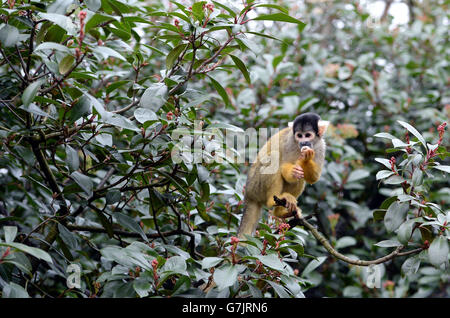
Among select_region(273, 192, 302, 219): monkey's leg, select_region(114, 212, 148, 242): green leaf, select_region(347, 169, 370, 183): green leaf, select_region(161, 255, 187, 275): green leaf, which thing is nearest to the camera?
select_region(161, 255, 187, 275): green leaf

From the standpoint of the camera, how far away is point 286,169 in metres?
2.80

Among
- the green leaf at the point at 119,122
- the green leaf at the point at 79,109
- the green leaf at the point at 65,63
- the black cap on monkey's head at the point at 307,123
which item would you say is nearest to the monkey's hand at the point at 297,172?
the black cap on monkey's head at the point at 307,123

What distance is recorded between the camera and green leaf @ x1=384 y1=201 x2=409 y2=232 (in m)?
1.76

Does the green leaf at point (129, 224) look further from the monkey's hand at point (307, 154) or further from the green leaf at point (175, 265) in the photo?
the monkey's hand at point (307, 154)

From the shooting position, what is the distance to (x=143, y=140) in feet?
5.56

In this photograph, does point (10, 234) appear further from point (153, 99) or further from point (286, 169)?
point (286, 169)

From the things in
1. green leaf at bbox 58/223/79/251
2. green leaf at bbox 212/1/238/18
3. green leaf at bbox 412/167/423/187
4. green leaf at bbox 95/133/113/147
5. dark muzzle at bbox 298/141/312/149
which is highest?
green leaf at bbox 212/1/238/18

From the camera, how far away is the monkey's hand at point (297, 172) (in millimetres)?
2662

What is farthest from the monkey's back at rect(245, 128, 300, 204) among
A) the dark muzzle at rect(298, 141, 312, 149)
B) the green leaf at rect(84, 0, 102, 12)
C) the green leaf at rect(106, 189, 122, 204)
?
the green leaf at rect(84, 0, 102, 12)

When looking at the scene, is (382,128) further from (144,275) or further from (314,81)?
(144,275)

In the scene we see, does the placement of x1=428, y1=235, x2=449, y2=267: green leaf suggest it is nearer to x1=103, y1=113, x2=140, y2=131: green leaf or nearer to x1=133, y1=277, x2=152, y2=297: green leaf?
x1=133, y1=277, x2=152, y2=297: green leaf

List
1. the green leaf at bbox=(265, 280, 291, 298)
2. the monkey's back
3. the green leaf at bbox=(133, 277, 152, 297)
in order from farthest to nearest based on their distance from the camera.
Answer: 1. the monkey's back
2. the green leaf at bbox=(265, 280, 291, 298)
3. the green leaf at bbox=(133, 277, 152, 297)

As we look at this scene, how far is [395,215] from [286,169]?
3.53 ft
